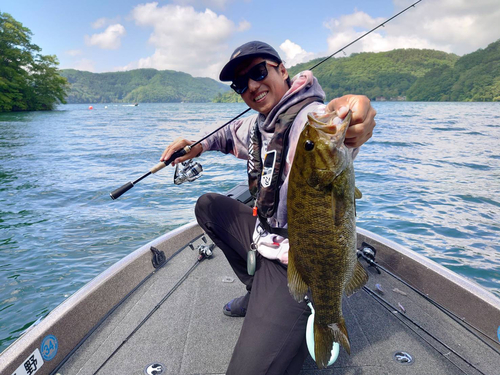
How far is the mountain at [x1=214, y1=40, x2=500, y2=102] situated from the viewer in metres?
88.8

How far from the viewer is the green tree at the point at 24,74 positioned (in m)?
57.1

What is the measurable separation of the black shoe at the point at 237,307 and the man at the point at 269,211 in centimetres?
4

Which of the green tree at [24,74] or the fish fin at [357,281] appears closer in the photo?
the fish fin at [357,281]

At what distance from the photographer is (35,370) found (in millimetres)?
2605

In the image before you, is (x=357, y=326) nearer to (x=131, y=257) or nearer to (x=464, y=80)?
(x=131, y=257)

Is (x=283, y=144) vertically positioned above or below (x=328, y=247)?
above

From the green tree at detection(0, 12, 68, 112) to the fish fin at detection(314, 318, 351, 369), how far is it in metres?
65.6

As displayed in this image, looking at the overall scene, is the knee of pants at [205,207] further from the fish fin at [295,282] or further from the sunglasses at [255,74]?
the fish fin at [295,282]

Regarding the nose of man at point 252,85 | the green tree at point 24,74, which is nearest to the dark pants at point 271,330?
the nose of man at point 252,85

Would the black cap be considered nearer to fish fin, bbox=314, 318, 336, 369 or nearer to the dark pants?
the dark pants

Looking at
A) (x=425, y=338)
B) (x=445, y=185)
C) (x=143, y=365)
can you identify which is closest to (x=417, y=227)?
(x=445, y=185)

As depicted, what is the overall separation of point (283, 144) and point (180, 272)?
2.54 m

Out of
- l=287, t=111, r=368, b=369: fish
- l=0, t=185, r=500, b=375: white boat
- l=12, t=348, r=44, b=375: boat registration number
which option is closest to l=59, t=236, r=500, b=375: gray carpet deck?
l=0, t=185, r=500, b=375: white boat

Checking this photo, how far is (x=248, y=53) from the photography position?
2.69 m
